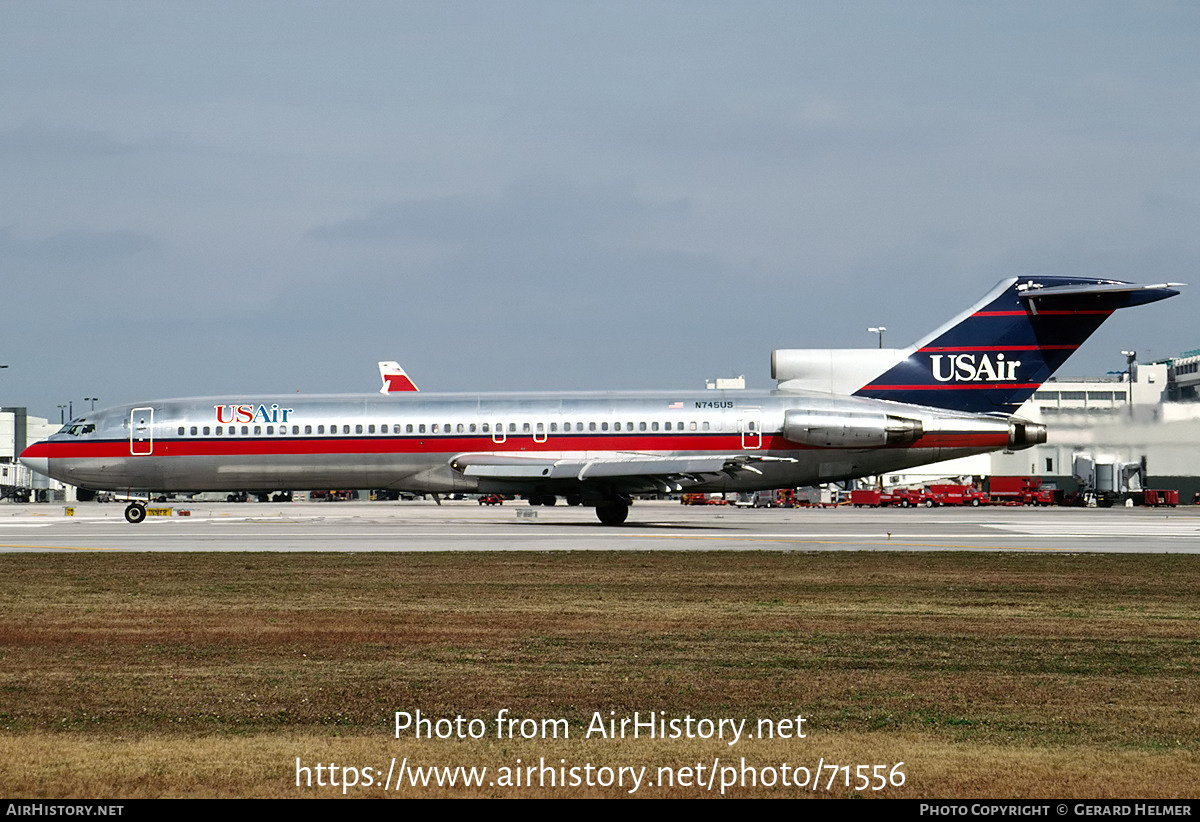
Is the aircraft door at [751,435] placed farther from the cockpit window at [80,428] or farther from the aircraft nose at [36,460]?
the aircraft nose at [36,460]

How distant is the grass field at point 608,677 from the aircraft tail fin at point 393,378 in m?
53.5

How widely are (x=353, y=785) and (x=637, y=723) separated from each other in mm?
2412

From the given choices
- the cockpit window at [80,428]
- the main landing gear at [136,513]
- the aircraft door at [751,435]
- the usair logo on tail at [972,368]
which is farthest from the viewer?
the cockpit window at [80,428]

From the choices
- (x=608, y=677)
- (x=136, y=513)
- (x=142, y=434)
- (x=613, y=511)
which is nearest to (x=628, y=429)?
(x=613, y=511)

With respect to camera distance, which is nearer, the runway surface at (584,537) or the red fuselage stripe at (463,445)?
the runway surface at (584,537)

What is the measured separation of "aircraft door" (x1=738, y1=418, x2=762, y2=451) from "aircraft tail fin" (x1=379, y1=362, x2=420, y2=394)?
36.4 m

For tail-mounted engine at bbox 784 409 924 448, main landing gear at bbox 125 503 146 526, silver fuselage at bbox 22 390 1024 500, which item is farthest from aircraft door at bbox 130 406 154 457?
tail-mounted engine at bbox 784 409 924 448

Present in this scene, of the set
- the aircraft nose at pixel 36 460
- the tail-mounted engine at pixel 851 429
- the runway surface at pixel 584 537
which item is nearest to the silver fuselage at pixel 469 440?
the tail-mounted engine at pixel 851 429

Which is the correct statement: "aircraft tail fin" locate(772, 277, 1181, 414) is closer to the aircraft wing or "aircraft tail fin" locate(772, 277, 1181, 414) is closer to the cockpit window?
the aircraft wing

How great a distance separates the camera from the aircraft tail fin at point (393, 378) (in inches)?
2938

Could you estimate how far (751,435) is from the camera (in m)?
41.6

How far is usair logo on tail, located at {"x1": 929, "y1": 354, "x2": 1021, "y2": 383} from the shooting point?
139 ft

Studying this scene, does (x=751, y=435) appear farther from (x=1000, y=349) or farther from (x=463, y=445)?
(x=463, y=445)
